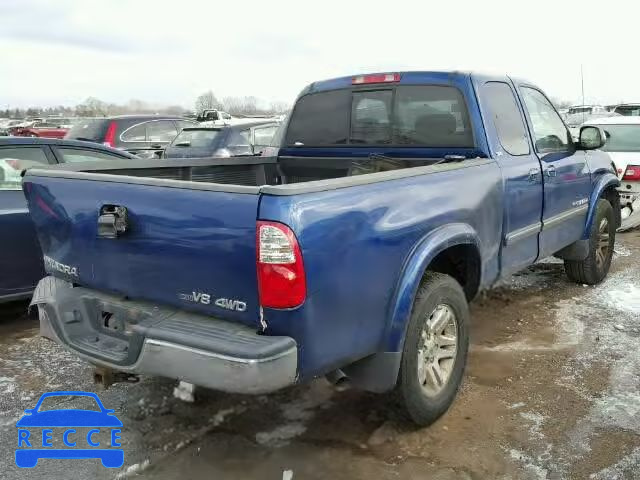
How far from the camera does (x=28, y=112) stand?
5316cm

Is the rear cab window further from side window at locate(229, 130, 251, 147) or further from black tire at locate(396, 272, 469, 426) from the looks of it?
black tire at locate(396, 272, 469, 426)

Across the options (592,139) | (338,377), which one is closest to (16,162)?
(338,377)

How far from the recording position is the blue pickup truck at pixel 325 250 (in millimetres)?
2432

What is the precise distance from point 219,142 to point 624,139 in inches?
256

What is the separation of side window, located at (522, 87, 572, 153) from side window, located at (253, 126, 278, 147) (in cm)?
691

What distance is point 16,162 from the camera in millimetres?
5043

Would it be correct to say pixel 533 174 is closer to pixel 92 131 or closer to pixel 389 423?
pixel 389 423

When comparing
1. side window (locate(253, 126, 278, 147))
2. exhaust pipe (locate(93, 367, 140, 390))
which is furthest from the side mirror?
side window (locate(253, 126, 278, 147))

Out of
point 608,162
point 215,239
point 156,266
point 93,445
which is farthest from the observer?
point 608,162

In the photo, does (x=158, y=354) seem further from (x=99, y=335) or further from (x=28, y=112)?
(x=28, y=112)

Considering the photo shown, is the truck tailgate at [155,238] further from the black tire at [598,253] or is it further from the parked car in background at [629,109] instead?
the parked car in background at [629,109]

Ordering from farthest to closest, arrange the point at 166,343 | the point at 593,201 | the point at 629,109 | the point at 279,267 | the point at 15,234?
the point at 629,109 → the point at 593,201 → the point at 15,234 → the point at 166,343 → the point at 279,267

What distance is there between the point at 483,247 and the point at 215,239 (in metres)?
1.85

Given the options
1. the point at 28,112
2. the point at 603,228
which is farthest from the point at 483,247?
the point at 28,112
